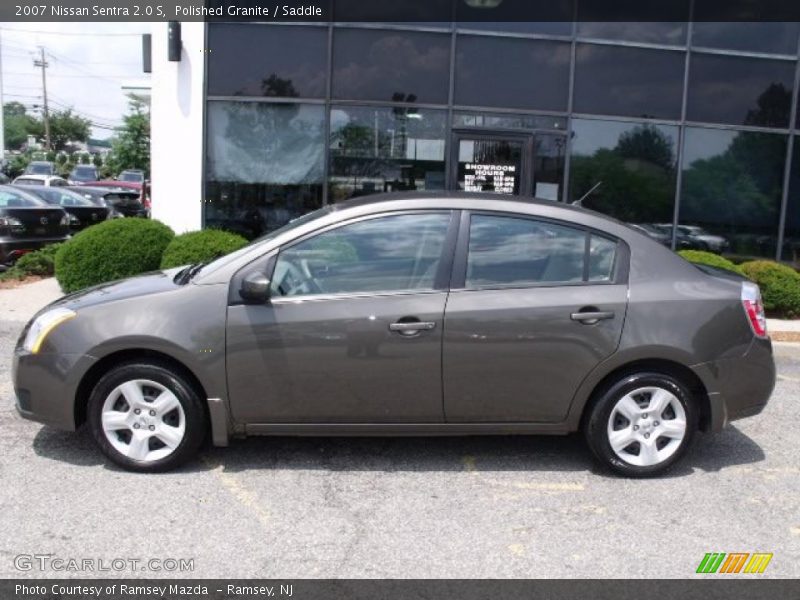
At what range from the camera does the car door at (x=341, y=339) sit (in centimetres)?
416

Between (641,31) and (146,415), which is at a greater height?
(641,31)

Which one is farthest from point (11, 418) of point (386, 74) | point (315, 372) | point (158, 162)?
point (386, 74)

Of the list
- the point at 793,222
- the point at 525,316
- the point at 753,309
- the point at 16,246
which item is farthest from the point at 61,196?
the point at 753,309

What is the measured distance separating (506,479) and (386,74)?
785 centimetres

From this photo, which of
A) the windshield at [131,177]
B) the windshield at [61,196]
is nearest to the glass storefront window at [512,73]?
the windshield at [61,196]

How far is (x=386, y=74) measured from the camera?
1097 centimetres

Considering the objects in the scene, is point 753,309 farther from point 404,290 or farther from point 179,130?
point 179,130

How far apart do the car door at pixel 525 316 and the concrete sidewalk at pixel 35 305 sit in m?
5.60

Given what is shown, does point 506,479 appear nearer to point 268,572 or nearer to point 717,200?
point 268,572

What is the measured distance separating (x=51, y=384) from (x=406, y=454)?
206 cm

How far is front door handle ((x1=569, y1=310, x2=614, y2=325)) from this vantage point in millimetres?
4242

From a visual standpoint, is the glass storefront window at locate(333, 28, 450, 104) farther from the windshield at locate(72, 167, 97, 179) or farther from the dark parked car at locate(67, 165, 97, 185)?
the windshield at locate(72, 167, 97, 179)

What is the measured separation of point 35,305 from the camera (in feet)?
30.6

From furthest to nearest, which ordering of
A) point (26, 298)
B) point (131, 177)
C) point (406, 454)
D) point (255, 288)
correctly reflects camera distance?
point (131, 177), point (26, 298), point (406, 454), point (255, 288)
